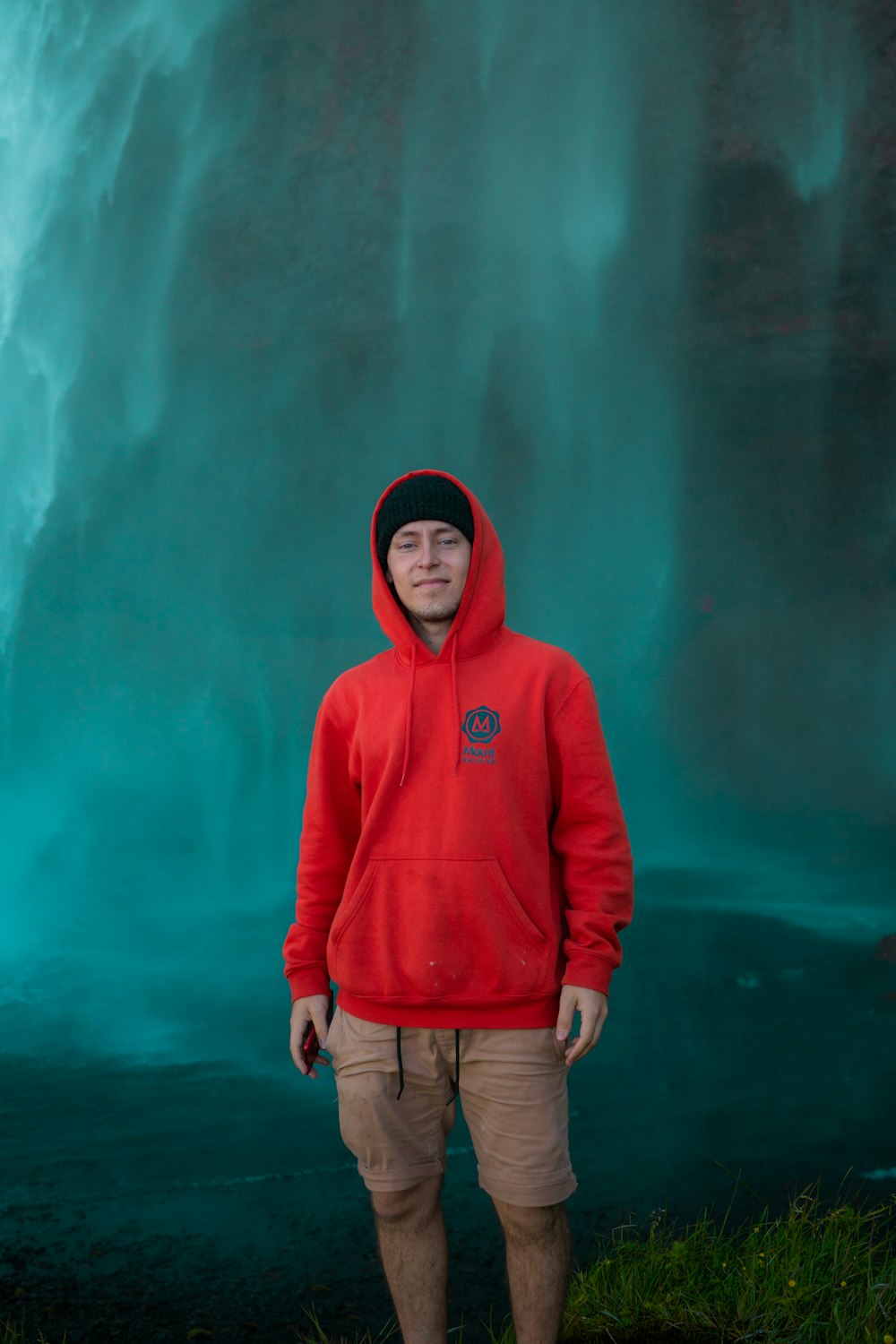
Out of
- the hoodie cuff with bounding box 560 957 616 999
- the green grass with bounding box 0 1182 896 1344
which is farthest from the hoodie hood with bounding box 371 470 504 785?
the green grass with bounding box 0 1182 896 1344

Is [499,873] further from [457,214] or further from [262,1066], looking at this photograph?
[457,214]

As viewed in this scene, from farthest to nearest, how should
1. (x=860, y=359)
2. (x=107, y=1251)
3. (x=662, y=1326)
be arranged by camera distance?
(x=860, y=359) → (x=107, y=1251) → (x=662, y=1326)

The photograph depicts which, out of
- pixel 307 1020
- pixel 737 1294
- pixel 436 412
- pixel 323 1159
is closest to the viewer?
pixel 307 1020

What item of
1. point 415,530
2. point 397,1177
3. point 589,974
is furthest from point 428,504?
point 397,1177

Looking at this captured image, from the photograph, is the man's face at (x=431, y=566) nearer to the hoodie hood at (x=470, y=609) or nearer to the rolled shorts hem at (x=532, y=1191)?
the hoodie hood at (x=470, y=609)

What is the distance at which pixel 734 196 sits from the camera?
518 inches

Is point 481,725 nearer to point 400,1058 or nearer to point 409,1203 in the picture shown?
point 400,1058

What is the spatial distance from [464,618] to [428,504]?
21 cm

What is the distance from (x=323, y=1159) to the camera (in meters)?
3.99

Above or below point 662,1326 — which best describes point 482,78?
above

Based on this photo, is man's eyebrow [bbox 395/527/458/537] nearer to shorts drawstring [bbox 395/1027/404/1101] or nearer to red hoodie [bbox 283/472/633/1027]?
red hoodie [bbox 283/472/633/1027]

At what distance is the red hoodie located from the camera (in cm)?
177

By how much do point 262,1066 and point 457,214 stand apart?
12.0 meters

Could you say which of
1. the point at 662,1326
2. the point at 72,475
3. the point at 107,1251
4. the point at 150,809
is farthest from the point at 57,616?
the point at 662,1326
